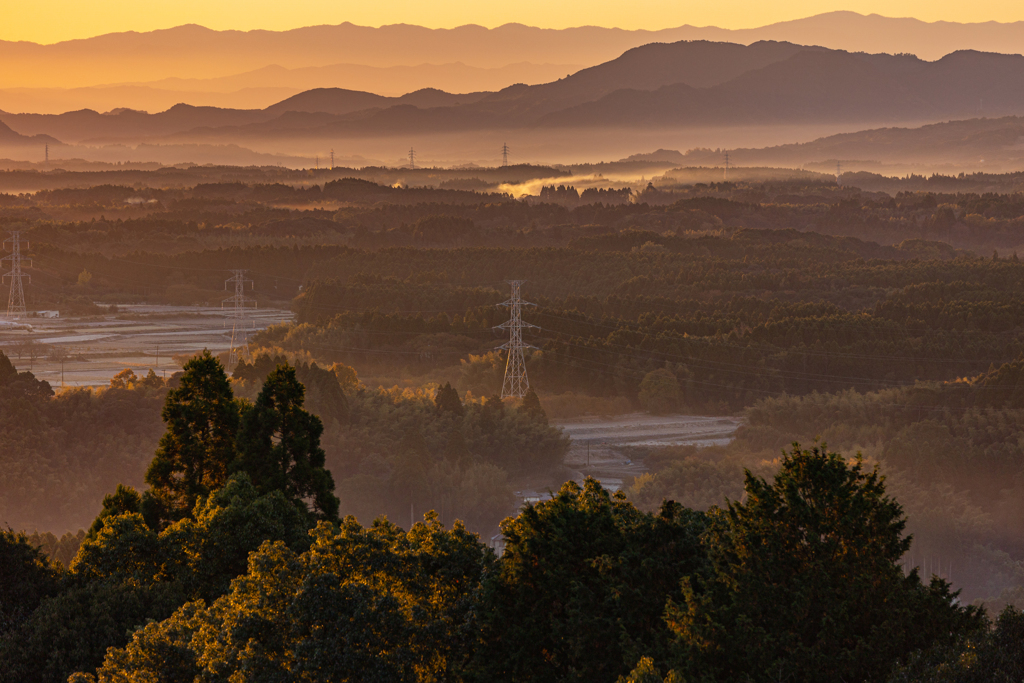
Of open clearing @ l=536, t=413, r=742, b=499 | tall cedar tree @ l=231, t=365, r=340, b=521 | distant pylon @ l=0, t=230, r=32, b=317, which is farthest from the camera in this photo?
distant pylon @ l=0, t=230, r=32, b=317

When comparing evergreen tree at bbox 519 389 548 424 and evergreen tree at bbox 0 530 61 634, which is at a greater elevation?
evergreen tree at bbox 0 530 61 634

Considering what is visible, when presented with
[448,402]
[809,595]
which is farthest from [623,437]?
[809,595]

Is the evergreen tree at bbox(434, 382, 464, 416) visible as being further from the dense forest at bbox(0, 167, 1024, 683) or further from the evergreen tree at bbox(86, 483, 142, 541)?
the evergreen tree at bbox(86, 483, 142, 541)

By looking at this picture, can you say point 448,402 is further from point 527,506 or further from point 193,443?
point 527,506

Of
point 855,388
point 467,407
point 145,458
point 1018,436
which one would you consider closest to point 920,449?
point 1018,436

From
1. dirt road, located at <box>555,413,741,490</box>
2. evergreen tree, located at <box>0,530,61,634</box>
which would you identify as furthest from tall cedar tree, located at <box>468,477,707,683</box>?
dirt road, located at <box>555,413,741,490</box>

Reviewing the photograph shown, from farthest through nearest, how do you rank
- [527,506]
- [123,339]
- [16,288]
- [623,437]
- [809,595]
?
[16,288] → [123,339] → [623,437] → [527,506] → [809,595]
